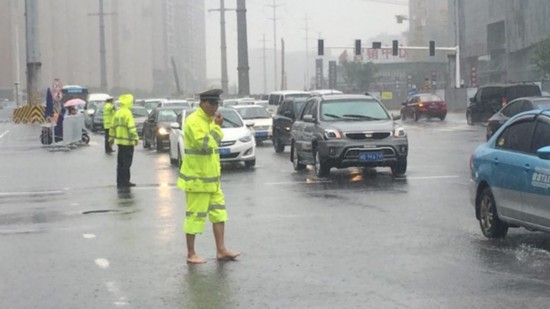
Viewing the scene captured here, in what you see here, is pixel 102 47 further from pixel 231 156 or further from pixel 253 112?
pixel 231 156

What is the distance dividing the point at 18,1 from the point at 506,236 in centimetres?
9894

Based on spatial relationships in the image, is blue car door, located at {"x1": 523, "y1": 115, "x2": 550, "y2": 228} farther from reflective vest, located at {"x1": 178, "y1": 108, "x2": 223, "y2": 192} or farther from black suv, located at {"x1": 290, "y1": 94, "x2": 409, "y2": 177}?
black suv, located at {"x1": 290, "y1": 94, "x2": 409, "y2": 177}

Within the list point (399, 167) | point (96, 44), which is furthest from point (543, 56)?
point (96, 44)

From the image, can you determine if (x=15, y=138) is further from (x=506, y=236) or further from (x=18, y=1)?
(x=18, y=1)

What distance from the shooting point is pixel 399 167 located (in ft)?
58.2

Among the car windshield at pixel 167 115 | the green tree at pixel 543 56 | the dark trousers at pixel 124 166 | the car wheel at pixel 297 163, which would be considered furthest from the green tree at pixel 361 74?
the dark trousers at pixel 124 166

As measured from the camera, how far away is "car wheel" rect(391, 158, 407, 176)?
17594 millimetres

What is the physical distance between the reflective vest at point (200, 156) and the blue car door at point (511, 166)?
3112 millimetres

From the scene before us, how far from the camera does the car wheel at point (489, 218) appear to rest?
399 inches

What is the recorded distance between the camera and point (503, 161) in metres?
9.83

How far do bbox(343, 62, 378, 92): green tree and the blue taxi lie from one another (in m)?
103

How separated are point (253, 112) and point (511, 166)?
22.4m

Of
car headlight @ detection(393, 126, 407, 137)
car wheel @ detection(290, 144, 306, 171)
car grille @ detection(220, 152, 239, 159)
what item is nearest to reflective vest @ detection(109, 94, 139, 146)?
car grille @ detection(220, 152, 239, 159)

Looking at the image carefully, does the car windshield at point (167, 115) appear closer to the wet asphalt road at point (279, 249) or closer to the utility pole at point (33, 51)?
the wet asphalt road at point (279, 249)
